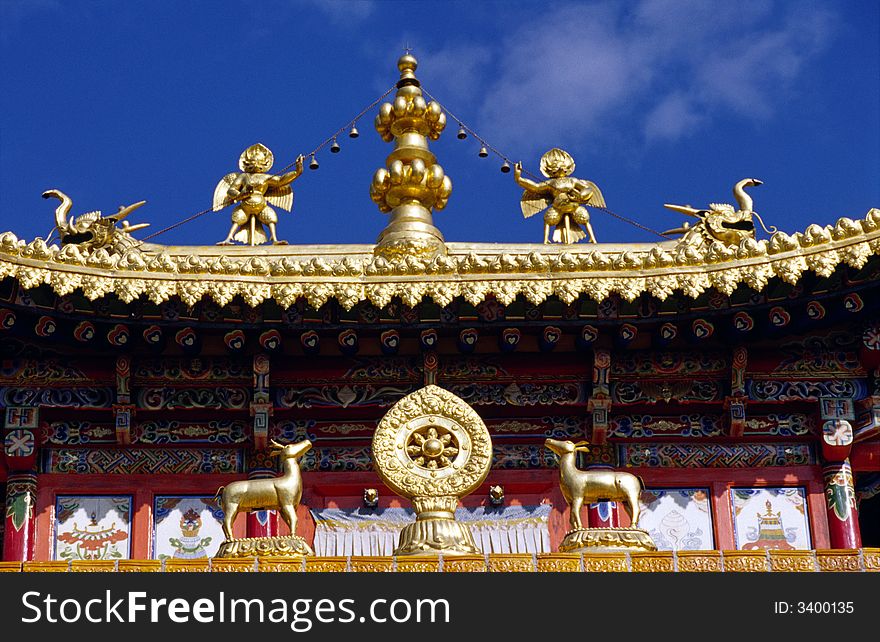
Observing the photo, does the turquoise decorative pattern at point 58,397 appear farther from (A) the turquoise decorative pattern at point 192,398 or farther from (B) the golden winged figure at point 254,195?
(B) the golden winged figure at point 254,195

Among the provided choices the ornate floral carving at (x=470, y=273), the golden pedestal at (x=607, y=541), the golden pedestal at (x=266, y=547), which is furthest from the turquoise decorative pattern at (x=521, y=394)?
the golden pedestal at (x=266, y=547)

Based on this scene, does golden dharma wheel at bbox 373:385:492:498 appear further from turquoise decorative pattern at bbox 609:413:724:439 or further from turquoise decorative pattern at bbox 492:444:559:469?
turquoise decorative pattern at bbox 609:413:724:439

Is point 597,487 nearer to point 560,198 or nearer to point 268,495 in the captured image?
point 268,495

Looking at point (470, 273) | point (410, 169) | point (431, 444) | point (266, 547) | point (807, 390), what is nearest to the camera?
point (266, 547)

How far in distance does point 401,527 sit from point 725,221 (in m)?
4.11

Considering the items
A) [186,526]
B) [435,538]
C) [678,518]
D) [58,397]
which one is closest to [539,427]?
[678,518]

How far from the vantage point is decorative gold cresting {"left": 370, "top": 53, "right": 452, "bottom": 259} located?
16250 millimetres

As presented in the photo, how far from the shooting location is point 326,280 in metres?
13.9

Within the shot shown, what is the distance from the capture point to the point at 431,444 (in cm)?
1286

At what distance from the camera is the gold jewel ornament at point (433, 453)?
41.5 ft
